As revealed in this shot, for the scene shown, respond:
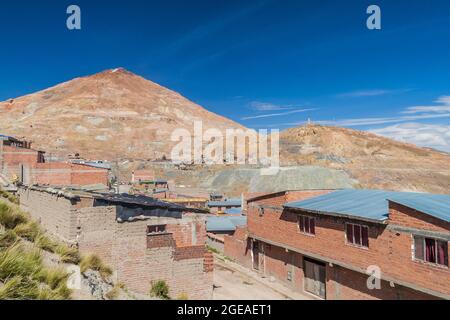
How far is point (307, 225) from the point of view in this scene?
24.0 meters

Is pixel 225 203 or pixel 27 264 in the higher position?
pixel 27 264

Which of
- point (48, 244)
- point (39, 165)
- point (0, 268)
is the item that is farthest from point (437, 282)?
point (39, 165)

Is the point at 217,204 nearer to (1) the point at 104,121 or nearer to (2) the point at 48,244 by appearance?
(2) the point at 48,244

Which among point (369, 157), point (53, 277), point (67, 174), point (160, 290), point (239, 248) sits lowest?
point (239, 248)

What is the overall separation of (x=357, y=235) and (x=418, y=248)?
3.77m

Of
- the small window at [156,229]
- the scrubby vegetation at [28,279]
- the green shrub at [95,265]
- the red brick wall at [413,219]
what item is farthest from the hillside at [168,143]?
the scrubby vegetation at [28,279]

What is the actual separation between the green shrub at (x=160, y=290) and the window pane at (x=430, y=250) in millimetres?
11203

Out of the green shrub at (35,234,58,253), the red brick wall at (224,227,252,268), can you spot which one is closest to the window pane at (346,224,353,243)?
the red brick wall at (224,227,252,268)

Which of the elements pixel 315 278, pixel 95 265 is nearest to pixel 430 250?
pixel 315 278

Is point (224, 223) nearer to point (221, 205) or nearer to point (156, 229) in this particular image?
point (221, 205)

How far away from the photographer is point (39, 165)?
40406 mm

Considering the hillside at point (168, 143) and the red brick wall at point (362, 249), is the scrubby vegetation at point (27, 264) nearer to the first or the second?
the red brick wall at point (362, 249)

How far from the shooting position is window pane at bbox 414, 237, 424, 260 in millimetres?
16453

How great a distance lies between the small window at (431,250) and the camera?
15484 mm
